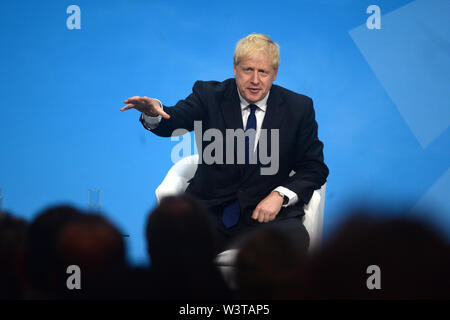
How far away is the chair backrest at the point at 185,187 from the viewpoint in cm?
249

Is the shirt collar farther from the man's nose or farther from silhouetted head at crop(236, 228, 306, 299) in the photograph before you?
silhouetted head at crop(236, 228, 306, 299)

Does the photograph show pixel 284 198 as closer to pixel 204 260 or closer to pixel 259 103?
pixel 259 103

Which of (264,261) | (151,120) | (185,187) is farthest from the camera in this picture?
(185,187)

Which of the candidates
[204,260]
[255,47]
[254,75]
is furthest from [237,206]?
[204,260]

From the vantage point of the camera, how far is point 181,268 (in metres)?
0.84

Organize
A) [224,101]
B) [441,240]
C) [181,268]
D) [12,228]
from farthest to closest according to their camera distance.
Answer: [224,101] < [12,228] < [181,268] < [441,240]

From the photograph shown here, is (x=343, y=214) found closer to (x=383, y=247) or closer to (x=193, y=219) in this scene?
(x=383, y=247)

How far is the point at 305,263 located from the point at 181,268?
11.3 inches

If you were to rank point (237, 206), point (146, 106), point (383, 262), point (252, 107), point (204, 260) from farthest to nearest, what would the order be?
point (252, 107), point (237, 206), point (146, 106), point (204, 260), point (383, 262)

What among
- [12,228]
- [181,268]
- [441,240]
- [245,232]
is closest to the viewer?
[441,240]

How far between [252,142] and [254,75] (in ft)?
1.11

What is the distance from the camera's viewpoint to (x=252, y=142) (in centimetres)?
245

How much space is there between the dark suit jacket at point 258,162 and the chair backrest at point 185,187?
63mm
